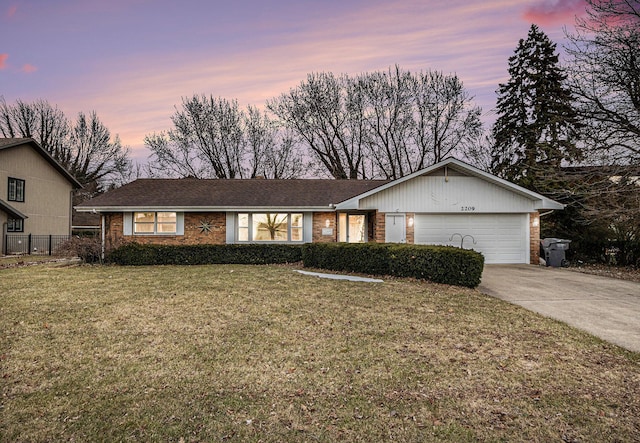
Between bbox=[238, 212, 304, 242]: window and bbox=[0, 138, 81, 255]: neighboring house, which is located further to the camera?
bbox=[0, 138, 81, 255]: neighboring house

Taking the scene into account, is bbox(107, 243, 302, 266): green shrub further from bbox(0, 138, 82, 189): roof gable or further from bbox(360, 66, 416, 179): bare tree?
bbox(360, 66, 416, 179): bare tree

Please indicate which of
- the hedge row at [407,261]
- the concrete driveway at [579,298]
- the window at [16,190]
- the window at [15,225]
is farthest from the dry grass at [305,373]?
the window at [16,190]

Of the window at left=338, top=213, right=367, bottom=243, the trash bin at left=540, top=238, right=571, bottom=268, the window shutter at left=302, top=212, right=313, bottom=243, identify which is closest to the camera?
the trash bin at left=540, top=238, right=571, bottom=268

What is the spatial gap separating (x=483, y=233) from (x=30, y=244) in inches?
997

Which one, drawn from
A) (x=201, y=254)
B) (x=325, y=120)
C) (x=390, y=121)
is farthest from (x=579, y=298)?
(x=325, y=120)

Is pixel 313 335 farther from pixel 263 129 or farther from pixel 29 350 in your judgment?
pixel 263 129

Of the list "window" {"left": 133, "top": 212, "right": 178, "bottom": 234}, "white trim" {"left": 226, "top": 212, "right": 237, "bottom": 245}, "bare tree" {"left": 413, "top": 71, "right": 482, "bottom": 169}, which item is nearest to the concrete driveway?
"white trim" {"left": 226, "top": 212, "right": 237, "bottom": 245}

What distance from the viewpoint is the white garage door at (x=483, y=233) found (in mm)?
15148

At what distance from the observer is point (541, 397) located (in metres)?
3.55

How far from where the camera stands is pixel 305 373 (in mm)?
4105

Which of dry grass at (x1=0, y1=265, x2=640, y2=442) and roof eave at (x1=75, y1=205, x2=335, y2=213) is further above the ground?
roof eave at (x1=75, y1=205, x2=335, y2=213)

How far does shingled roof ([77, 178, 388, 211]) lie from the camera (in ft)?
53.9

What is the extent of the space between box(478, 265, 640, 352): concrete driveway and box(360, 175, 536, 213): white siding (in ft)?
11.2

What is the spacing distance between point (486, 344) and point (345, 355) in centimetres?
206
